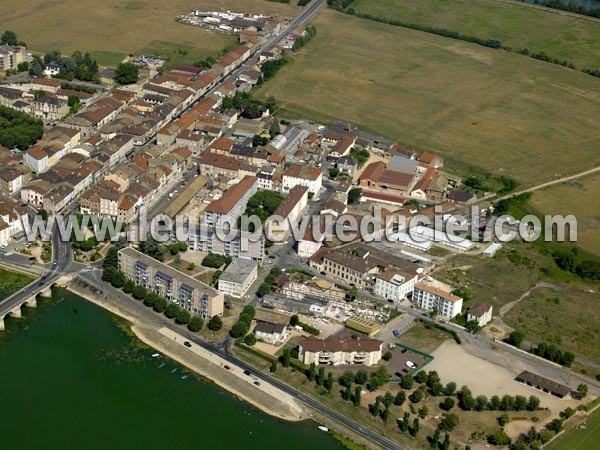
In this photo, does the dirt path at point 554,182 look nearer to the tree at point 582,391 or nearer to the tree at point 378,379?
the tree at point 582,391

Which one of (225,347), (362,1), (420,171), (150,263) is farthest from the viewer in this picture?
(362,1)

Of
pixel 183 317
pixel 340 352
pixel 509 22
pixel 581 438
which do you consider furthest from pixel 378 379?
pixel 509 22

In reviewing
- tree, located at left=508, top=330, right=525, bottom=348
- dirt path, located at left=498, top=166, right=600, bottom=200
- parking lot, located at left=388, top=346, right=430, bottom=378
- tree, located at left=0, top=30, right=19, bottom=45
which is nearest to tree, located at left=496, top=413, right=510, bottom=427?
parking lot, located at left=388, top=346, right=430, bottom=378

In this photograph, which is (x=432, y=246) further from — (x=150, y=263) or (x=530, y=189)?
(x=150, y=263)

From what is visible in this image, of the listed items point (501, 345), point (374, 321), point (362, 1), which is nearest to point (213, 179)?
point (374, 321)

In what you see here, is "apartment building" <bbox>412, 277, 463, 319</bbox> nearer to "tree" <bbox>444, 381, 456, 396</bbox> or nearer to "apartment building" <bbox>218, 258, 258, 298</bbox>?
"tree" <bbox>444, 381, 456, 396</bbox>

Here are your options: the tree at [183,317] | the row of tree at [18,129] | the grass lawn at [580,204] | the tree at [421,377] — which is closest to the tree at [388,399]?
the tree at [421,377]
